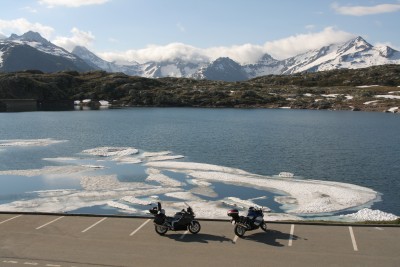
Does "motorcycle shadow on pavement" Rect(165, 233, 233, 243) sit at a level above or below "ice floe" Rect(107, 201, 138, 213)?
above

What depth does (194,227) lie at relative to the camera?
A: 30.8 meters

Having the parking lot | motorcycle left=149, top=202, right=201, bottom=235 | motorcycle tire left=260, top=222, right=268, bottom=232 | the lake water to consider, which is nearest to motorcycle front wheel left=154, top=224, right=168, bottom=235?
motorcycle left=149, top=202, right=201, bottom=235

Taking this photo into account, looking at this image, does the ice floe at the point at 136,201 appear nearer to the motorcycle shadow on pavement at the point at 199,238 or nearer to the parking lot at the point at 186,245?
the parking lot at the point at 186,245

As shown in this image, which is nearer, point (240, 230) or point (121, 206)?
point (240, 230)

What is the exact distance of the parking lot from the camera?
25406 mm

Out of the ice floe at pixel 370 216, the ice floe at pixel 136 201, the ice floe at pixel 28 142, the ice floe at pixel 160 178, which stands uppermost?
the ice floe at pixel 370 216

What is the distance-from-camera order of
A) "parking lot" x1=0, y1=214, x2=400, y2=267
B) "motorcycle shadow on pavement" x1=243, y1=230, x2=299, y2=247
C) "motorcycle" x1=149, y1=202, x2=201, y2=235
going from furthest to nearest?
1. "motorcycle" x1=149, y1=202, x2=201, y2=235
2. "motorcycle shadow on pavement" x1=243, y1=230, x2=299, y2=247
3. "parking lot" x1=0, y1=214, x2=400, y2=267

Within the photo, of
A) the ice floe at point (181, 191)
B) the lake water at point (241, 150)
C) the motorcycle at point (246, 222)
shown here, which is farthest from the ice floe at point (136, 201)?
the motorcycle at point (246, 222)

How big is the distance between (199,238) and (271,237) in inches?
197

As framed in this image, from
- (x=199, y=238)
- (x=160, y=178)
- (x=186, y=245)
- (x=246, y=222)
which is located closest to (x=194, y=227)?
(x=199, y=238)

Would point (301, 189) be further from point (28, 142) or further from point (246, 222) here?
point (28, 142)

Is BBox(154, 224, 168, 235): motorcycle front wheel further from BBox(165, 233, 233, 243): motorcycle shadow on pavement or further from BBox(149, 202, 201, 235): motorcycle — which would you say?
BBox(165, 233, 233, 243): motorcycle shadow on pavement

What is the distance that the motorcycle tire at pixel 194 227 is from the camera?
1211 inches

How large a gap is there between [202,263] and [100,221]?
39.1 ft
